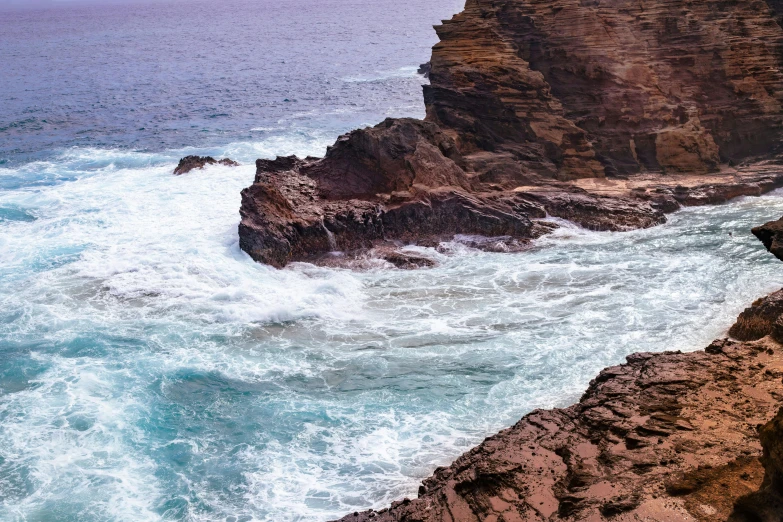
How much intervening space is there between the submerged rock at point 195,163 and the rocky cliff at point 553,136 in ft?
29.0

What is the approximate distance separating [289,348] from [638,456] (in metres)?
10.2

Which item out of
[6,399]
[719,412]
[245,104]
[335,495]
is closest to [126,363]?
[6,399]

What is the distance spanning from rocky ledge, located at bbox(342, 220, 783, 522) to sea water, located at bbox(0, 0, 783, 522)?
2.33 metres

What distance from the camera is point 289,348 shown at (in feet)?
66.3

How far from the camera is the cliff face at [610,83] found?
30.2m

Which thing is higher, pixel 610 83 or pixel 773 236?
pixel 610 83

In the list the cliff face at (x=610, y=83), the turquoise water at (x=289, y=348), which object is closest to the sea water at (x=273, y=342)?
the turquoise water at (x=289, y=348)

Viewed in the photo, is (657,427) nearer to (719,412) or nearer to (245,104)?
(719,412)

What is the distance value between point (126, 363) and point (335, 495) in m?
7.41

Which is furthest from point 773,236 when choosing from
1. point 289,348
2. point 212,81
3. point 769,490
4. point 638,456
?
point 212,81

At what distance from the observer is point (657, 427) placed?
1277cm

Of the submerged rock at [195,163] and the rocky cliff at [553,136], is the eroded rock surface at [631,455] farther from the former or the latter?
the submerged rock at [195,163]

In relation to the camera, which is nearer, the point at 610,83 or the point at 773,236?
the point at 773,236

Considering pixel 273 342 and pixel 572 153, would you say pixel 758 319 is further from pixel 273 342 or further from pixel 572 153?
pixel 572 153
